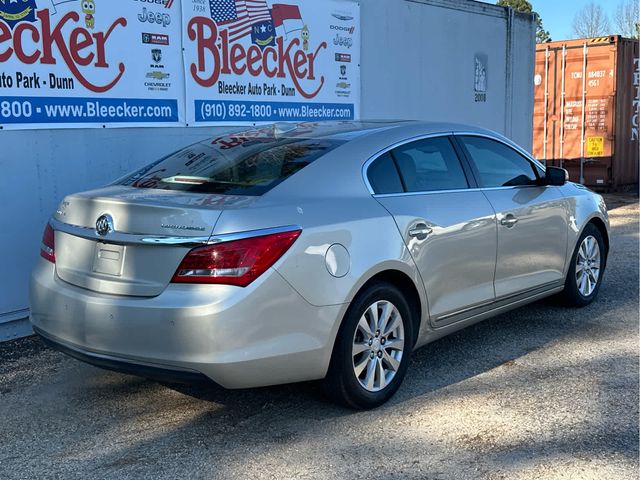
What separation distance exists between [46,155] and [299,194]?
8.92ft

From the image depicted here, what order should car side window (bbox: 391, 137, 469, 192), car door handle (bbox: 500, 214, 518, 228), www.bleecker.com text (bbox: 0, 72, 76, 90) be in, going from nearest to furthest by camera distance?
car side window (bbox: 391, 137, 469, 192) → car door handle (bbox: 500, 214, 518, 228) → www.bleecker.com text (bbox: 0, 72, 76, 90)

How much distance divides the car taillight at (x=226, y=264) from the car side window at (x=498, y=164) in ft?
6.98

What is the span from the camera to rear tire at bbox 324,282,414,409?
3.86 metres

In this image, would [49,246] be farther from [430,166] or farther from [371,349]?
[430,166]

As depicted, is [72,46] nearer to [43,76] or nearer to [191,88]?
[43,76]

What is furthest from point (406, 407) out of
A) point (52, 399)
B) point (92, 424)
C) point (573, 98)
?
point (573, 98)

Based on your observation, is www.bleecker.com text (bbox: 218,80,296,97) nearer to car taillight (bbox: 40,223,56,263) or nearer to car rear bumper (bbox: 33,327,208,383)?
car taillight (bbox: 40,223,56,263)

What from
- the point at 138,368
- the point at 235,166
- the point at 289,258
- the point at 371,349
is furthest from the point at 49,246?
the point at 371,349

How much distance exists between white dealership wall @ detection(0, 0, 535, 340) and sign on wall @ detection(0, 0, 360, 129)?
154mm


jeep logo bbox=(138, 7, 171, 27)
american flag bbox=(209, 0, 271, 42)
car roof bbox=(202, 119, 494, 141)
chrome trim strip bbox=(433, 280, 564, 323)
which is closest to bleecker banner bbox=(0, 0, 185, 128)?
jeep logo bbox=(138, 7, 171, 27)

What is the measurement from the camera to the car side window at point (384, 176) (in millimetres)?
4242

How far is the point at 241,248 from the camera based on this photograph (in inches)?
135

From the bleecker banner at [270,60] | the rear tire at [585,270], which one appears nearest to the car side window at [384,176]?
the rear tire at [585,270]

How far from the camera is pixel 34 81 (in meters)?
5.48
